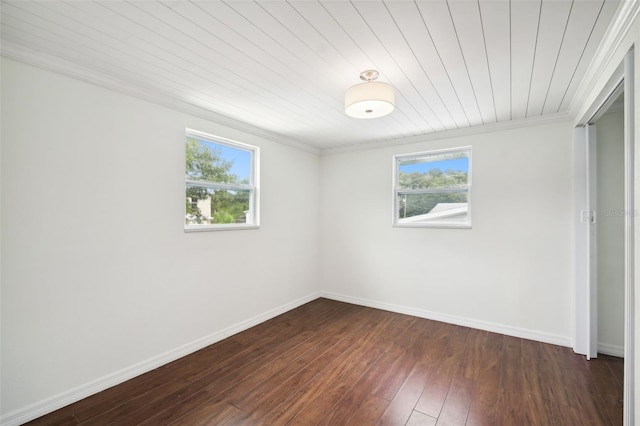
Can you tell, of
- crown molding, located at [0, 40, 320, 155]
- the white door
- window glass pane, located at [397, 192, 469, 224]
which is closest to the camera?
crown molding, located at [0, 40, 320, 155]

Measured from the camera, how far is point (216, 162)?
3.28m

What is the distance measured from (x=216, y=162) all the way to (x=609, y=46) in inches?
132

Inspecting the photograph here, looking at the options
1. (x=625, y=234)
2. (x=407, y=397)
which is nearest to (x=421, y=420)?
(x=407, y=397)

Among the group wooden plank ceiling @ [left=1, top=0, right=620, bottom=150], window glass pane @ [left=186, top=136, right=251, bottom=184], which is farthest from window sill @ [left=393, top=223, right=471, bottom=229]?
window glass pane @ [left=186, top=136, right=251, bottom=184]

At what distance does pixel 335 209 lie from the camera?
465cm

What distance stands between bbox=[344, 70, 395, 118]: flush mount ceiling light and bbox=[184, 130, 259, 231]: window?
175 centimetres

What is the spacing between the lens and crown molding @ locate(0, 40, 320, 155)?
1878mm

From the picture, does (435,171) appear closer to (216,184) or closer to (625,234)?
(625,234)

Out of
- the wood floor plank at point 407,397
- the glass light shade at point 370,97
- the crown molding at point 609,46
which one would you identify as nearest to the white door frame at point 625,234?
the crown molding at point 609,46

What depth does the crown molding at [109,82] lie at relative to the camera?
188 centimetres

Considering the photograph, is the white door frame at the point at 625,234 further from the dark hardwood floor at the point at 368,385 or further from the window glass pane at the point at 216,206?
the window glass pane at the point at 216,206

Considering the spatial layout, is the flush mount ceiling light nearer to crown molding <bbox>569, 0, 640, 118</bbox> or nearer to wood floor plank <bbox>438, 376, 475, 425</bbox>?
crown molding <bbox>569, 0, 640, 118</bbox>

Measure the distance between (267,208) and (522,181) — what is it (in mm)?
3084

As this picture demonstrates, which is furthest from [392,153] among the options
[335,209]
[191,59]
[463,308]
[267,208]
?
[191,59]
